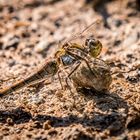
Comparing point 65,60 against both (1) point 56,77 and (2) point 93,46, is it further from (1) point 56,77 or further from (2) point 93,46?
(1) point 56,77

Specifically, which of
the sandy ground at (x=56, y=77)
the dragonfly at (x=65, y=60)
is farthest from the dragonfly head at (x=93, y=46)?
the sandy ground at (x=56, y=77)

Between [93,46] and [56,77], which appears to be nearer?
[93,46]

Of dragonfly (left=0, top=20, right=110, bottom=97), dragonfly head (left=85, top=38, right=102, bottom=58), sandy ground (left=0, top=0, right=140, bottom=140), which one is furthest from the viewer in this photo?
dragonfly head (left=85, top=38, right=102, bottom=58)

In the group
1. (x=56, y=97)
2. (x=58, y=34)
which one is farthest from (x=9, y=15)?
(x=56, y=97)

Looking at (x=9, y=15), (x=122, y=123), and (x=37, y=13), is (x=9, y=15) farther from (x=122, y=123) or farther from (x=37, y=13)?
(x=122, y=123)

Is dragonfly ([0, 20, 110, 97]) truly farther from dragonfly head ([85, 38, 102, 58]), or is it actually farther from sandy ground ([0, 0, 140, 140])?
sandy ground ([0, 0, 140, 140])

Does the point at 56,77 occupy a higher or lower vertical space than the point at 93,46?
lower

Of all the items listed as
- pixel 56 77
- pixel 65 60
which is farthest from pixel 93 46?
pixel 56 77

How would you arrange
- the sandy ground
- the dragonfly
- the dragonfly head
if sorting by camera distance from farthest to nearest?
the dragonfly head
the dragonfly
the sandy ground

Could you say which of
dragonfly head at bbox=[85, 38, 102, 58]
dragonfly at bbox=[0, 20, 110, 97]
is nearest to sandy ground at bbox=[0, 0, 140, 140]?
dragonfly at bbox=[0, 20, 110, 97]
